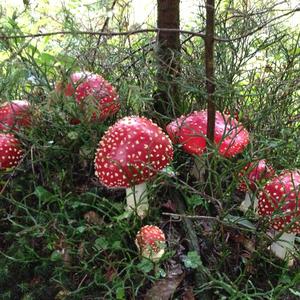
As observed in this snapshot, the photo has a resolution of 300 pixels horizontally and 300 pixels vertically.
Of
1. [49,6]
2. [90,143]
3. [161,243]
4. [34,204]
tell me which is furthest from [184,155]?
[49,6]

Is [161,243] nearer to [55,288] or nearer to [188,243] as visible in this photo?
[188,243]

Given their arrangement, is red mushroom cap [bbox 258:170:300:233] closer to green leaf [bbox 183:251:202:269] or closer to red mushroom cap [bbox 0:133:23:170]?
green leaf [bbox 183:251:202:269]

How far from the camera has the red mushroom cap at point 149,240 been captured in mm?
1851

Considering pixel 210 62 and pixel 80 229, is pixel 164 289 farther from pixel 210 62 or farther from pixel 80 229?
pixel 210 62

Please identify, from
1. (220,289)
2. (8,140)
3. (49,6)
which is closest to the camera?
(220,289)

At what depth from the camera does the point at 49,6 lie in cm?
504

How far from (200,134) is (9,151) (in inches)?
39.1

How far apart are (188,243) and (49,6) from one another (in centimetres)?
401

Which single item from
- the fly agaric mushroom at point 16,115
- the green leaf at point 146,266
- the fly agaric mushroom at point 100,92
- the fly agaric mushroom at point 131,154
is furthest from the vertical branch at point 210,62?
the fly agaric mushroom at point 16,115

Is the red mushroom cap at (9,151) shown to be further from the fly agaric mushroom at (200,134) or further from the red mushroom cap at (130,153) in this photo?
the fly agaric mushroom at (200,134)

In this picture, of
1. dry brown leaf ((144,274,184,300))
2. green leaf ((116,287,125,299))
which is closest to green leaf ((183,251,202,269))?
dry brown leaf ((144,274,184,300))

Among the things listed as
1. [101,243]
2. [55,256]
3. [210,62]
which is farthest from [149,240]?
[210,62]

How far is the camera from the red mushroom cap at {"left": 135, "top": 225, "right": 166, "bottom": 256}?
6.07 feet

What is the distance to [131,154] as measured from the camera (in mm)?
1913
